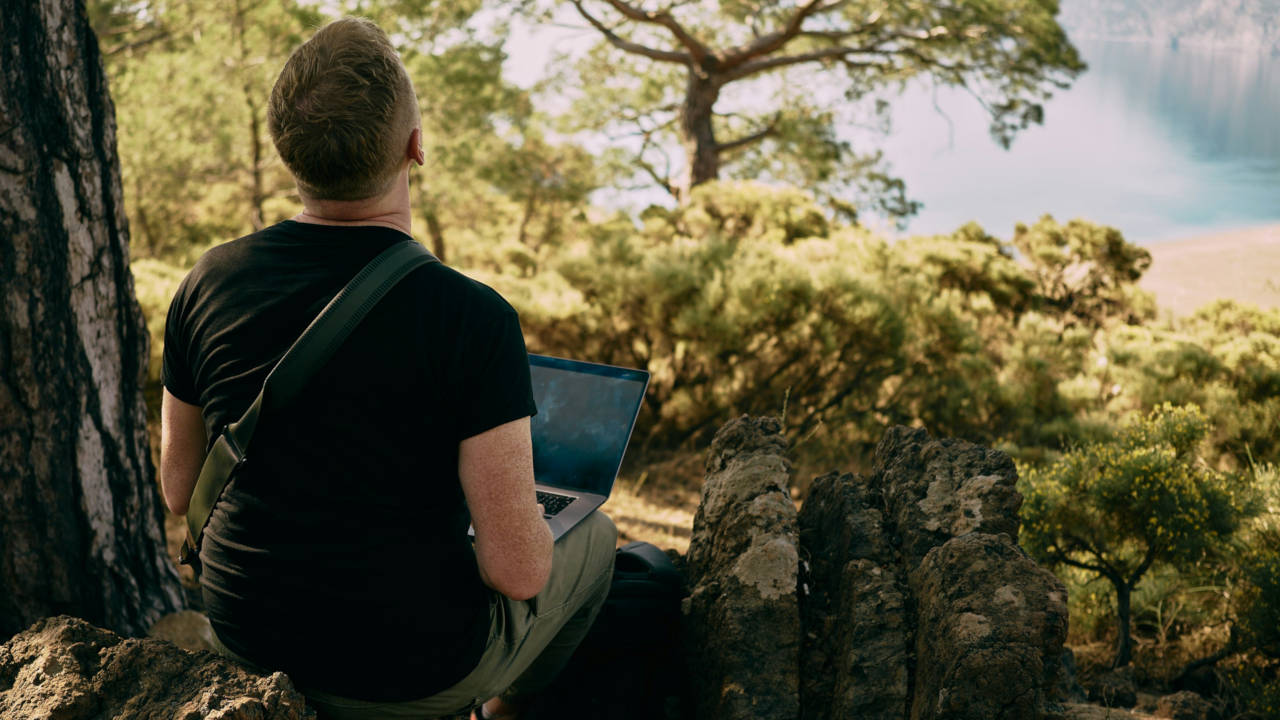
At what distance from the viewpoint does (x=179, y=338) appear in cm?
161

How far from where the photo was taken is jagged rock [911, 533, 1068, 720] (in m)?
1.67

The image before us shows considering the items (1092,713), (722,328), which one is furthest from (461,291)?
(722,328)

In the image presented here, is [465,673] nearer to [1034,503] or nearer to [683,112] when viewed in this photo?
[1034,503]

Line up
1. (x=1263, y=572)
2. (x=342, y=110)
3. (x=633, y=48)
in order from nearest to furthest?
(x=342, y=110)
(x=1263, y=572)
(x=633, y=48)

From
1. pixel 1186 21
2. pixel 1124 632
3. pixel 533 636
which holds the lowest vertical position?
pixel 1124 632

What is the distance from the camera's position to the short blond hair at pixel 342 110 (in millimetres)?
1397

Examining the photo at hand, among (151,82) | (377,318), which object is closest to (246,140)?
(151,82)

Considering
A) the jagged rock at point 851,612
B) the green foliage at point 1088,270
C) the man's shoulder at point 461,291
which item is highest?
the man's shoulder at point 461,291

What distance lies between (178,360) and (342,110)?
57 centimetres

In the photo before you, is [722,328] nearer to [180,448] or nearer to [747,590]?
[747,590]

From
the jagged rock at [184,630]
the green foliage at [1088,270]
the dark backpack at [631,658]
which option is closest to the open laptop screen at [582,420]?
the dark backpack at [631,658]

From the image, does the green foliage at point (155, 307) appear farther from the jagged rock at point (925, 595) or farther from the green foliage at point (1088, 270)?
the green foliage at point (1088, 270)

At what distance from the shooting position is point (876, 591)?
2074 millimetres

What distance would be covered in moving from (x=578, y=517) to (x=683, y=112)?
35.7 ft
